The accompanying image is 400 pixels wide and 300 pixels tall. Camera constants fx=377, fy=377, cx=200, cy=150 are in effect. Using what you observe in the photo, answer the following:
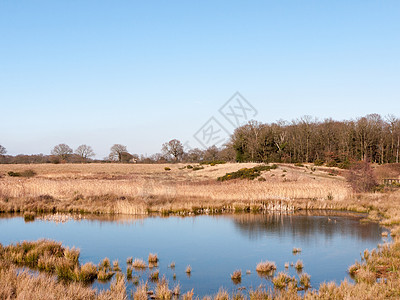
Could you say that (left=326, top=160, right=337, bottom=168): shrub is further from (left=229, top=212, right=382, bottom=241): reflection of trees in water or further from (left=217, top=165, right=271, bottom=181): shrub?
(left=229, top=212, right=382, bottom=241): reflection of trees in water

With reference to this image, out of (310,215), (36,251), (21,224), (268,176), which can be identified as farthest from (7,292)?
(268,176)

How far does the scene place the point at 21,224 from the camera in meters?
19.2

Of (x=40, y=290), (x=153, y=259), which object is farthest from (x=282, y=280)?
(x=40, y=290)

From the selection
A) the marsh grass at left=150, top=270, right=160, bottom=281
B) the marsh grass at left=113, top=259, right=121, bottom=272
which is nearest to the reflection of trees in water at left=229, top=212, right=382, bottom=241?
the marsh grass at left=150, top=270, right=160, bottom=281

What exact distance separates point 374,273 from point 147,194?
60.2 feet

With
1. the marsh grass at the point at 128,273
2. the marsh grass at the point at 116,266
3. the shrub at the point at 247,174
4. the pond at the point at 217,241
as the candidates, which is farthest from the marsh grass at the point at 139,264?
the shrub at the point at 247,174

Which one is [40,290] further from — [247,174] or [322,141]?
[322,141]

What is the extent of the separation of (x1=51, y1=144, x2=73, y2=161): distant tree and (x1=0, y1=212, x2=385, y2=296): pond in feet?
278

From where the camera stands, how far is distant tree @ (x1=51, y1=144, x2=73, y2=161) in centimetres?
10144

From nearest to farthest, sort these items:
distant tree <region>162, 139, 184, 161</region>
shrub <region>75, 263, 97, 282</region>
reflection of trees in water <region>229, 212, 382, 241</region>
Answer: shrub <region>75, 263, 97, 282</region> < reflection of trees in water <region>229, 212, 382, 241</region> < distant tree <region>162, 139, 184, 161</region>

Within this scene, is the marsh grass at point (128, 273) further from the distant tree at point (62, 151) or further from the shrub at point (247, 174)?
the distant tree at point (62, 151)

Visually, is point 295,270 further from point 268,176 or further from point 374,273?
point 268,176

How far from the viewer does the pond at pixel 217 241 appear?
11.3 m

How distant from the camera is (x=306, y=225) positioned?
19078 millimetres
